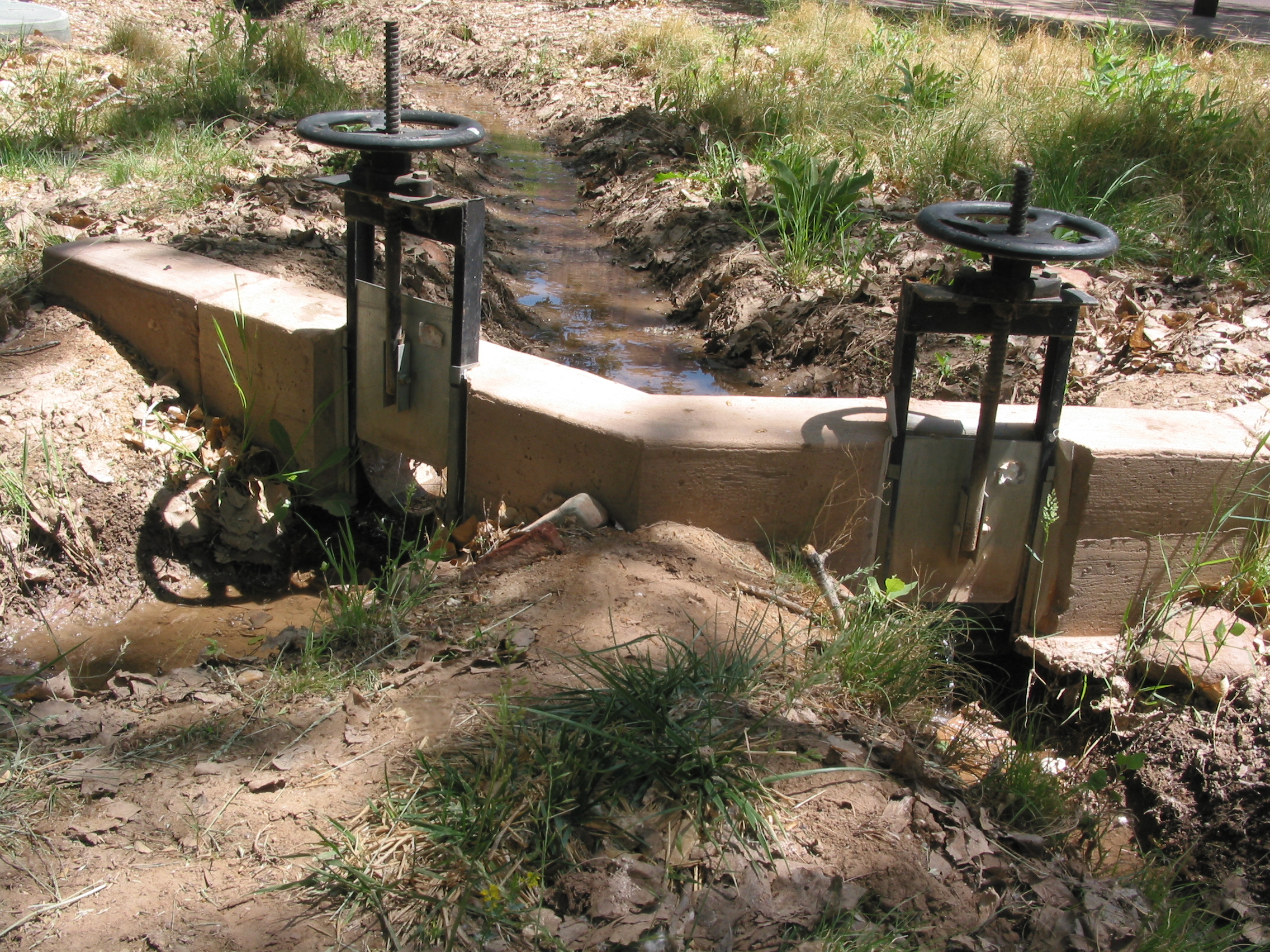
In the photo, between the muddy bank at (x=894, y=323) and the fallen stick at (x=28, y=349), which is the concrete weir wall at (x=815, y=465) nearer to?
the muddy bank at (x=894, y=323)

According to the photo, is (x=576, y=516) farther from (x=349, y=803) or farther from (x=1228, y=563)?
(x=1228, y=563)

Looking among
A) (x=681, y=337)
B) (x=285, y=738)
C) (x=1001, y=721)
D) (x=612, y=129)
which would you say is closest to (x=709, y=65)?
(x=612, y=129)

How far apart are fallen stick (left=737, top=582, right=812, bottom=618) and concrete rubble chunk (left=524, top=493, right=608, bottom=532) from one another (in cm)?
55

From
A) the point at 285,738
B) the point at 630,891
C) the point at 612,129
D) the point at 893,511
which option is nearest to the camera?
the point at 630,891

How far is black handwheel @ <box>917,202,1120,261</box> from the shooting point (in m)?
2.90

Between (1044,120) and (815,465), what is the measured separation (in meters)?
4.13

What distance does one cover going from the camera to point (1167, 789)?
317cm

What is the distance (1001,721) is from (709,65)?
7544 millimetres

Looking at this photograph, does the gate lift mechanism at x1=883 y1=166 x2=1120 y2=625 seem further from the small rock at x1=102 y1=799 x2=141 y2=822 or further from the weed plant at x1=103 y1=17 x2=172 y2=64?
the weed plant at x1=103 y1=17 x2=172 y2=64

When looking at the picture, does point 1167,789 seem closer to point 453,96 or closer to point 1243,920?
point 1243,920

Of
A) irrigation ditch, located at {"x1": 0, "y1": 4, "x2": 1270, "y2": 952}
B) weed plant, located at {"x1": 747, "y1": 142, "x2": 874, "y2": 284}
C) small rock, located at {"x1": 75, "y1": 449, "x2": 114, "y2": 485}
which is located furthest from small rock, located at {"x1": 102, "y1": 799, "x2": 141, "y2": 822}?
weed plant, located at {"x1": 747, "y1": 142, "x2": 874, "y2": 284}

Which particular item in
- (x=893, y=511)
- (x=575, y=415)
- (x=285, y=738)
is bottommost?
(x=285, y=738)

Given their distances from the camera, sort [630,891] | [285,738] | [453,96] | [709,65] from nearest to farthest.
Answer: [630,891]
[285,738]
[709,65]
[453,96]

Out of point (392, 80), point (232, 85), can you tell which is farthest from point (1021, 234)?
point (232, 85)
